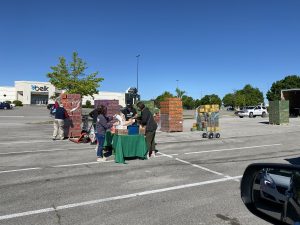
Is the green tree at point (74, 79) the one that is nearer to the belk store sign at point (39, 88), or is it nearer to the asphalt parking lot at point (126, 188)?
the asphalt parking lot at point (126, 188)

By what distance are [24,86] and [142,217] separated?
378ft

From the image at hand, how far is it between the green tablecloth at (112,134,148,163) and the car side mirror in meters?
7.57

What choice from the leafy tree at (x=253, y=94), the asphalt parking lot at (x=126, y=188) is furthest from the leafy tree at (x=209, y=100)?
the asphalt parking lot at (x=126, y=188)

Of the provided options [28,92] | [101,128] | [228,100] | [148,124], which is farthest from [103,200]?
[228,100]

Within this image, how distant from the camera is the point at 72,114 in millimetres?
19219

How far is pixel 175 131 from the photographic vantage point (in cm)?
2403

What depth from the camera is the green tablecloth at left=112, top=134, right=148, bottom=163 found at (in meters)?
11.2

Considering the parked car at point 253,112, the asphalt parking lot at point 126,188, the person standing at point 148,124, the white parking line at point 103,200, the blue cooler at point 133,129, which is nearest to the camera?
the asphalt parking lot at point 126,188

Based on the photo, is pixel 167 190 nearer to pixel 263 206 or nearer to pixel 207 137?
pixel 263 206

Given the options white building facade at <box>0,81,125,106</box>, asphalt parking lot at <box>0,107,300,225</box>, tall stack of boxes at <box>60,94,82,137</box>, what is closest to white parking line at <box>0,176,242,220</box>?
asphalt parking lot at <box>0,107,300,225</box>

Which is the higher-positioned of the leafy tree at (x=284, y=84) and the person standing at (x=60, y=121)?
the leafy tree at (x=284, y=84)

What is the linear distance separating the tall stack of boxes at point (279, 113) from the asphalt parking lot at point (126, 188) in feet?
63.0

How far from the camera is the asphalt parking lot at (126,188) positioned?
585 centimetres

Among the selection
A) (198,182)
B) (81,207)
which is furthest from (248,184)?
(198,182)
